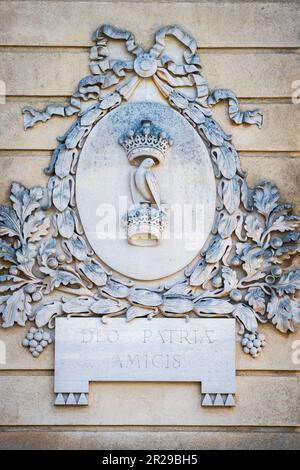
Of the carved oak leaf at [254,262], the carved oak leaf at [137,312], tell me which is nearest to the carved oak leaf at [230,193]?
the carved oak leaf at [254,262]

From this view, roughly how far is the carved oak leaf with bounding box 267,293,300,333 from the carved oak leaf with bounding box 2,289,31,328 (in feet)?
6.30

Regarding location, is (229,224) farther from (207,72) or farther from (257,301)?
(207,72)

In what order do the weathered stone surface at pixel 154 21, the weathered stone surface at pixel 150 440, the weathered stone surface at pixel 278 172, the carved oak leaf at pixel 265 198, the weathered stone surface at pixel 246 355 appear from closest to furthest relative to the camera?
the weathered stone surface at pixel 150 440, the weathered stone surface at pixel 246 355, the carved oak leaf at pixel 265 198, the weathered stone surface at pixel 278 172, the weathered stone surface at pixel 154 21

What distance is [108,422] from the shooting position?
10.7 metres

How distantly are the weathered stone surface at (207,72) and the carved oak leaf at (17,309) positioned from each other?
A: 5.48 ft

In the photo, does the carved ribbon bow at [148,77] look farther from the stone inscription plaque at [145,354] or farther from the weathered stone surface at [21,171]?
the stone inscription plaque at [145,354]

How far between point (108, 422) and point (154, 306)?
98 cm

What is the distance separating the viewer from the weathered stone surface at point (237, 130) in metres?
11.1

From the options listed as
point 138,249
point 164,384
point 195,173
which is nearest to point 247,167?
point 195,173

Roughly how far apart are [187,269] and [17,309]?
1.39 m

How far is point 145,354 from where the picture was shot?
10.7 meters

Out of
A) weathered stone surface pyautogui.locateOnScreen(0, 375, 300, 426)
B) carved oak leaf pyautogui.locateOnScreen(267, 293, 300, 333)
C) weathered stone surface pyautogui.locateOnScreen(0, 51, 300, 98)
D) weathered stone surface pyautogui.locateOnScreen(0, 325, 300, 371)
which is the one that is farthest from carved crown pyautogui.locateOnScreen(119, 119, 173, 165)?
weathered stone surface pyautogui.locateOnScreen(0, 375, 300, 426)

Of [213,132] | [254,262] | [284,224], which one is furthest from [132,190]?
[284,224]

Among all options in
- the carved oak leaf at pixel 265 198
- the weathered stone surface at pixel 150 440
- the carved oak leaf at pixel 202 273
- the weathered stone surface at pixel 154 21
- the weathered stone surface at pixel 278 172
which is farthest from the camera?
the weathered stone surface at pixel 154 21
